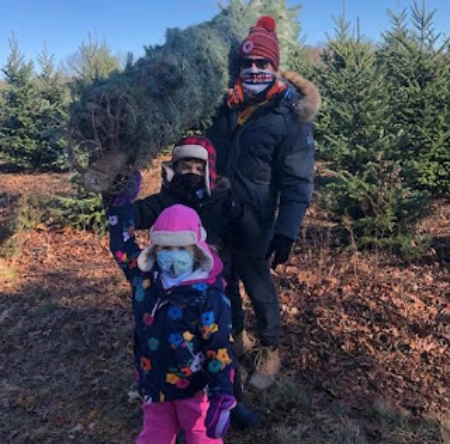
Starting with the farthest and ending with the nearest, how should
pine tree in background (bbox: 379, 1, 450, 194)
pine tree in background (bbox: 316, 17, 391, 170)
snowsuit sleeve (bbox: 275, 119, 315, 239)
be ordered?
pine tree in background (bbox: 379, 1, 450, 194), pine tree in background (bbox: 316, 17, 391, 170), snowsuit sleeve (bbox: 275, 119, 315, 239)

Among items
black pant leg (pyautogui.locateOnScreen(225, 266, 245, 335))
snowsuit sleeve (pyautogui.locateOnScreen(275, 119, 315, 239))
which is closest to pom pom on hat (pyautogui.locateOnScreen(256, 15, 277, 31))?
snowsuit sleeve (pyautogui.locateOnScreen(275, 119, 315, 239))

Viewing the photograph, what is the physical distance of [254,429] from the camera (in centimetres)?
388

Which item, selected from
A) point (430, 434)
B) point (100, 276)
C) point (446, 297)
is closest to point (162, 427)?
point (430, 434)

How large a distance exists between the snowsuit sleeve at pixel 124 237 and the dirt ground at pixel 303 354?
59.1 inches

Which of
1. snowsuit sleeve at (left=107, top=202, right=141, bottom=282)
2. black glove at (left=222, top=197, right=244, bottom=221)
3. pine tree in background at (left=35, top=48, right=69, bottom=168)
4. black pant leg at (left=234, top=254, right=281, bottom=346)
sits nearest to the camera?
snowsuit sleeve at (left=107, top=202, right=141, bottom=282)

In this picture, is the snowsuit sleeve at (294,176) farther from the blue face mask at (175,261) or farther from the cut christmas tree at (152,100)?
the blue face mask at (175,261)

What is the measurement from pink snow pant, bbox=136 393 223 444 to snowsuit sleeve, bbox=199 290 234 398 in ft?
0.66

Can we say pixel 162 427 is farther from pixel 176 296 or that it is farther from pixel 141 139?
pixel 141 139

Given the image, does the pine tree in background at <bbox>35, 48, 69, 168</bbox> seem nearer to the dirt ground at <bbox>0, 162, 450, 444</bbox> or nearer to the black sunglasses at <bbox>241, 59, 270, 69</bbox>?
the dirt ground at <bbox>0, 162, 450, 444</bbox>

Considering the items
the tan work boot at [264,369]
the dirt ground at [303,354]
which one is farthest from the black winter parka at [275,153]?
the dirt ground at [303,354]

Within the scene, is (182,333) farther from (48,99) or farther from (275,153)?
(48,99)

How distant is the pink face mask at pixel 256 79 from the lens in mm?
3408

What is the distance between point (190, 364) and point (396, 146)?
232 inches

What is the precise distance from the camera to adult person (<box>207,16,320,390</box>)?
3443mm
